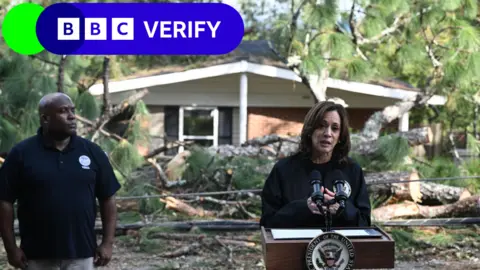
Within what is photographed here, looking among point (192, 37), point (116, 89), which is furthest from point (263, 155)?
point (116, 89)

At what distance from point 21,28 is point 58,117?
13.0 ft

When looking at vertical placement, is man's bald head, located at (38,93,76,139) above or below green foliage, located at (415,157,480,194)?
above

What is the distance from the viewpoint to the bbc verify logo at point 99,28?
5.35 m

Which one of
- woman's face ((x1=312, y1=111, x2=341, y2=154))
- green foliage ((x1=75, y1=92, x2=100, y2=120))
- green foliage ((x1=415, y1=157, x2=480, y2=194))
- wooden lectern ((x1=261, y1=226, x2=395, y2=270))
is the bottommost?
green foliage ((x1=415, y1=157, x2=480, y2=194))

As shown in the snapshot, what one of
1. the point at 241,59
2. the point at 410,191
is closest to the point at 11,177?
the point at 410,191

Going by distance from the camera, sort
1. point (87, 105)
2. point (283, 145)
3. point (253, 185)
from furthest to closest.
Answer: point (283, 145), point (87, 105), point (253, 185)

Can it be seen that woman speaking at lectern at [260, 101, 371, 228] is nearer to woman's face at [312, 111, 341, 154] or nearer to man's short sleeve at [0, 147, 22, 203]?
woman's face at [312, 111, 341, 154]

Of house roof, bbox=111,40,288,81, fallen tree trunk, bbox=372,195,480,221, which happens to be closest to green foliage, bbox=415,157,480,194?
fallen tree trunk, bbox=372,195,480,221

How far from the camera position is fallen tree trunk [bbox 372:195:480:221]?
655 cm

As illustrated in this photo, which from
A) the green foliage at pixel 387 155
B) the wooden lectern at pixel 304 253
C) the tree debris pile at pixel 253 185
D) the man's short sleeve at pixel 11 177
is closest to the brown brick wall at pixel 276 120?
the tree debris pile at pixel 253 185

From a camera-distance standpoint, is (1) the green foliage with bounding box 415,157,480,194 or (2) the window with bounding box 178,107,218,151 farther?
(2) the window with bounding box 178,107,218,151

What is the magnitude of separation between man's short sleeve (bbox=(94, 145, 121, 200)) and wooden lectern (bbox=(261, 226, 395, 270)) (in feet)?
3.84

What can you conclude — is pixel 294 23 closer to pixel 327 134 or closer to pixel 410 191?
pixel 410 191

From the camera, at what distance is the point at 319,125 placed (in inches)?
97.3
